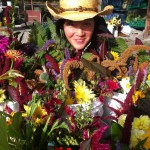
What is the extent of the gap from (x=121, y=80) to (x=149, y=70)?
114mm

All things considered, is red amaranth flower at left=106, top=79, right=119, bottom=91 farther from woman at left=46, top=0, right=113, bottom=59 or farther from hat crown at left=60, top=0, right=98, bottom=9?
hat crown at left=60, top=0, right=98, bottom=9

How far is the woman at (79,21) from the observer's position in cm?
106

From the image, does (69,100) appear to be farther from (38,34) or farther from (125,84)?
(38,34)

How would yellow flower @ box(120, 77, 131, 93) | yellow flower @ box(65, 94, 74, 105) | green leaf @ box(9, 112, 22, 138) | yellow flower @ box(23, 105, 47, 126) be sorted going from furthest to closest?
1. yellow flower @ box(120, 77, 131, 93)
2. yellow flower @ box(65, 94, 74, 105)
3. yellow flower @ box(23, 105, 47, 126)
4. green leaf @ box(9, 112, 22, 138)

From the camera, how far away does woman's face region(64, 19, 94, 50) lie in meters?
1.09

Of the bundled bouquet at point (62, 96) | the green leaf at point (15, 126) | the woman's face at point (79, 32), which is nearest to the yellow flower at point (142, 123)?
the bundled bouquet at point (62, 96)

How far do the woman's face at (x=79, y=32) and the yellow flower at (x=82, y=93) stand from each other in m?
0.23

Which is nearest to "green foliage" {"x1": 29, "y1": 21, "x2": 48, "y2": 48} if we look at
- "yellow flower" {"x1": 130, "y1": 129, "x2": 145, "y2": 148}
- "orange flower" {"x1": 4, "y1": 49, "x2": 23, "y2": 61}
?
"orange flower" {"x1": 4, "y1": 49, "x2": 23, "y2": 61}

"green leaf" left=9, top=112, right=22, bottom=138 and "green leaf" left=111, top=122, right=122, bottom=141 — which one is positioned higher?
"green leaf" left=9, top=112, right=22, bottom=138

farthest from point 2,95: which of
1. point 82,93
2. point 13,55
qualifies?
point 82,93

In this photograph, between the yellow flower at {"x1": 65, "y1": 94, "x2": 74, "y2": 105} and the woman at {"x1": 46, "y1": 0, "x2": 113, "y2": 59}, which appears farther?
the woman at {"x1": 46, "y1": 0, "x2": 113, "y2": 59}

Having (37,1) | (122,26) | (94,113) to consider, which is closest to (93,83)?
(94,113)

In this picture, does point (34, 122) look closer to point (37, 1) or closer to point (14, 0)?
point (14, 0)

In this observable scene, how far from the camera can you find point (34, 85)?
3.09 ft
